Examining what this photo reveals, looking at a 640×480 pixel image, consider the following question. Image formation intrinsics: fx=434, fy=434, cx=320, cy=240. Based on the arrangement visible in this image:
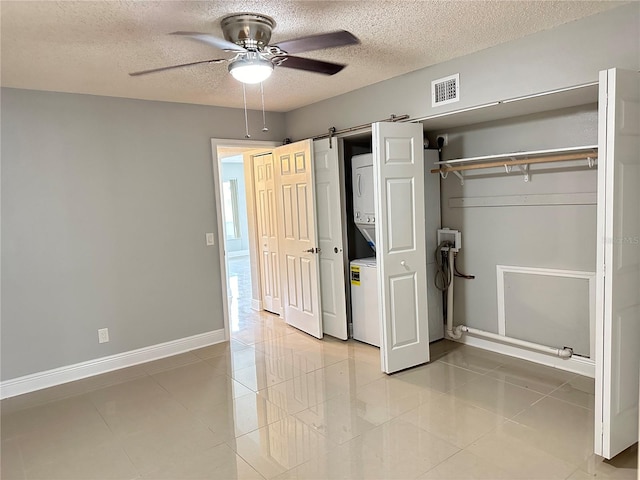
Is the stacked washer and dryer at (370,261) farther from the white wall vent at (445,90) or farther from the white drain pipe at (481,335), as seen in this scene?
the white wall vent at (445,90)

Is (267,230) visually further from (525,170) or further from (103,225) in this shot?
(525,170)

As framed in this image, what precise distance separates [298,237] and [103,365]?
2247 millimetres

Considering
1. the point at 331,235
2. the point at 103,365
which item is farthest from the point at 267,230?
the point at 103,365

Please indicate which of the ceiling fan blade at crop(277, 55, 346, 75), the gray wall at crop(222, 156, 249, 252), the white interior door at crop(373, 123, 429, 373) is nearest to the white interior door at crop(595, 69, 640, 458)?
the ceiling fan blade at crop(277, 55, 346, 75)

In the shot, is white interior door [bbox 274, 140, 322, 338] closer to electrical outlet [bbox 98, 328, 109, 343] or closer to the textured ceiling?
the textured ceiling

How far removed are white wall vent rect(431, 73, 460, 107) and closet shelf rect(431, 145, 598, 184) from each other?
57cm

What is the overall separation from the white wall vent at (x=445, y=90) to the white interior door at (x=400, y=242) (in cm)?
26

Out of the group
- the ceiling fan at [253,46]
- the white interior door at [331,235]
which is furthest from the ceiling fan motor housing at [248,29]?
the white interior door at [331,235]

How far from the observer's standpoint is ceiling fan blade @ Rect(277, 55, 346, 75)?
8.10 ft

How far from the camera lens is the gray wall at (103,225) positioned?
3566 mm

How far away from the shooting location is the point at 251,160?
18.5 ft

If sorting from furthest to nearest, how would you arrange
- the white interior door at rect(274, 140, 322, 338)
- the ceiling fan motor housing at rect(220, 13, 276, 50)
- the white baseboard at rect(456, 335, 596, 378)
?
the white interior door at rect(274, 140, 322, 338) → the white baseboard at rect(456, 335, 596, 378) → the ceiling fan motor housing at rect(220, 13, 276, 50)

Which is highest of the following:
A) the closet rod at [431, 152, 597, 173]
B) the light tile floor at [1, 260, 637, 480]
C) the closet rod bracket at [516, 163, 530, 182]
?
the closet rod at [431, 152, 597, 173]

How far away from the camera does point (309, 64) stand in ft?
8.32
